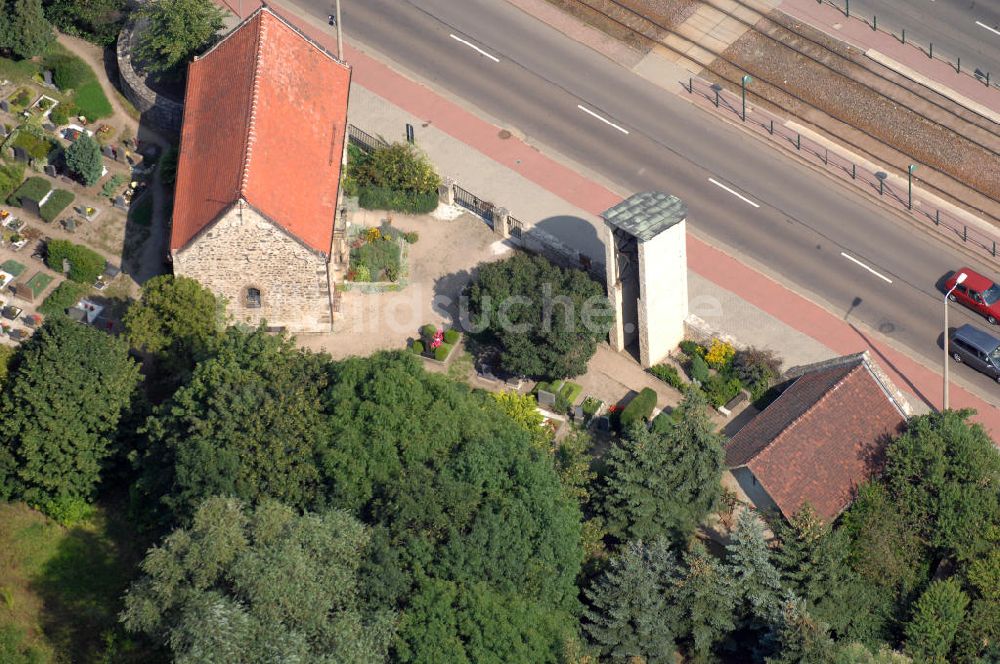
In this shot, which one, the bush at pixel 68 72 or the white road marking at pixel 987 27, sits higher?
the white road marking at pixel 987 27

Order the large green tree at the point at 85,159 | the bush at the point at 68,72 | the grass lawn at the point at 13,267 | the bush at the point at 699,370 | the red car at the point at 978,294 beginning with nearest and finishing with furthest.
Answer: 1. the bush at the point at 699,370
2. the grass lawn at the point at 13,267
3. the red car at the point at 978,294
4. the large green tree at the point at 85,159
5. the bush at the point at 68,72

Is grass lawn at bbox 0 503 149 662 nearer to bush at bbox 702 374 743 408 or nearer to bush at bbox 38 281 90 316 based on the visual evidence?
bush at bbox 38 281 90 316

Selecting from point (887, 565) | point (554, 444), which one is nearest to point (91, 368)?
point (554, 444)

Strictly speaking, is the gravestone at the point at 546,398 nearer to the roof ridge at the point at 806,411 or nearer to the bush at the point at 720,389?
the bush at the point at 720,389

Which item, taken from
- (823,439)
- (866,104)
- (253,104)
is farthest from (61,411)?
Result: (866,104)

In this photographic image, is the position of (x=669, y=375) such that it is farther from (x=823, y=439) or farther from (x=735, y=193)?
(x=735, y=193)

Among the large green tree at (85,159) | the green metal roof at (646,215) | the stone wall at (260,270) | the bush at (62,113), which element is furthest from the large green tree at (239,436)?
the bush at (62,113)

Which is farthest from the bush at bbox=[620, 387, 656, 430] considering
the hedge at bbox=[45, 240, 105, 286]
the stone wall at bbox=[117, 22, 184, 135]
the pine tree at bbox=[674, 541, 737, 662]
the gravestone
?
the stone wall at bbox=[117, 22, 184, 135]
